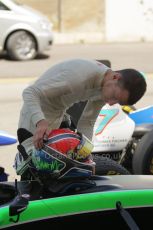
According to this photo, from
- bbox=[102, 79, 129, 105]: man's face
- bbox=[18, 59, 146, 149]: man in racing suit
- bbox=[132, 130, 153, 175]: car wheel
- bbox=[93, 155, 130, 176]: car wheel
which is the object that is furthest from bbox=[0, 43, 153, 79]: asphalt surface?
bbox=[102, 79, 129, 105]: man's face

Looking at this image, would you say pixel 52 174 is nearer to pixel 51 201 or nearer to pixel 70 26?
pixel 51 201

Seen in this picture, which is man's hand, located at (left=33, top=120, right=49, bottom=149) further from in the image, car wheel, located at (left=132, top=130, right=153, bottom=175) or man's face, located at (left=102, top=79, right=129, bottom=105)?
car wheel, located at (left=132, top=130, right=153, bottom=175)

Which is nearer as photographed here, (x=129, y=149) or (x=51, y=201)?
(x=51, y=201)

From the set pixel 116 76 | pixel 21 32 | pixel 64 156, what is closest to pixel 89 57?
pixel 21 32

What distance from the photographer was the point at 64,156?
124 inches

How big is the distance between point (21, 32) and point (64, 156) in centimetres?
1382

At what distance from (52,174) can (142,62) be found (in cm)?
1360

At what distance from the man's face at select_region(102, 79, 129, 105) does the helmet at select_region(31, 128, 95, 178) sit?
40cm

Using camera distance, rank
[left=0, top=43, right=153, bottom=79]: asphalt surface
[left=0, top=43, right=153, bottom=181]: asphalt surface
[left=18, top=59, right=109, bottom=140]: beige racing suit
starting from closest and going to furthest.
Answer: [left=18, top=59, right=109, bottom=140]: beige racing suit
[left=0, top=43, right=153, bottom=181]: asphalt surface
[left=0, top=43, right=153, bottom=79]: asphalt surface

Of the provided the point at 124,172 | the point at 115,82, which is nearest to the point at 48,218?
the point at 115,82

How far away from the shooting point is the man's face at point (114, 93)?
11.6 feet

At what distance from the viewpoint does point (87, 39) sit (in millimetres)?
23062

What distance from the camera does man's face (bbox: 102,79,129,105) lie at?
3543 millimetres

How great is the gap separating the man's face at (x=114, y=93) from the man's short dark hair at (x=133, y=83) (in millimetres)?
27
